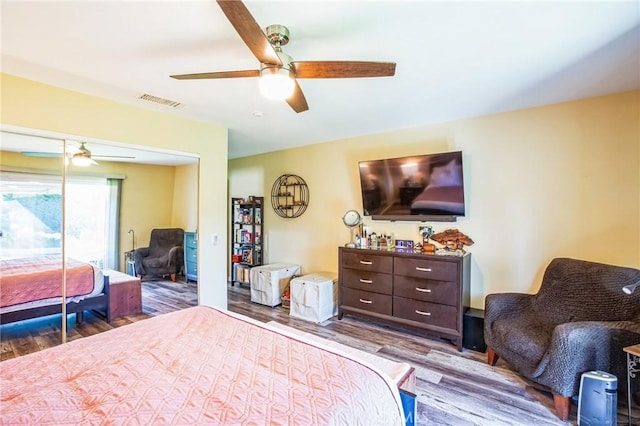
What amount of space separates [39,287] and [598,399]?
Result: 4430 millimetres

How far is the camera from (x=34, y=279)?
2693 millimetres

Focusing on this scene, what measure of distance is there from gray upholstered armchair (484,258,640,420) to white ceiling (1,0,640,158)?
1636 mm

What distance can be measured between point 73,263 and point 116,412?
7.76ft

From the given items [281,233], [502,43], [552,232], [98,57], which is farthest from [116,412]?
[281,233]

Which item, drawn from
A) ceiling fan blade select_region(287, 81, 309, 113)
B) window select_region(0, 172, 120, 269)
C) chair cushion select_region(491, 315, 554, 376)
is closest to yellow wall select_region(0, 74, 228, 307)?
window select_region(0, 172, 120, 269)

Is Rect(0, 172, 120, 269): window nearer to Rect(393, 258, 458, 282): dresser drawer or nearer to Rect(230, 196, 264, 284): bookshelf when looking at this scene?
Rect(230, 196, 264, 284): bookshelf

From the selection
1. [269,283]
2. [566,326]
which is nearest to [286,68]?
[566,326]

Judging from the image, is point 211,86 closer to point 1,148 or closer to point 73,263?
point 1,148

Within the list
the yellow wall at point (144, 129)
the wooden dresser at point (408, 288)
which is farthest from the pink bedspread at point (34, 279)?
the wooden dresser at point (408, 288)

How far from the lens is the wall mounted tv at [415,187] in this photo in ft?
10.8

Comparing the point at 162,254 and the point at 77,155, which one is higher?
the point at 77,155

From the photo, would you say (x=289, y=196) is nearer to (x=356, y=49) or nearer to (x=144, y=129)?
(x=144, y=129)

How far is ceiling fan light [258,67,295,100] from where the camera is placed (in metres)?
1.71

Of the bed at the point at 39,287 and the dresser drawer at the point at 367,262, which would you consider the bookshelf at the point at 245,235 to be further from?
the bed at the point at 39,287
